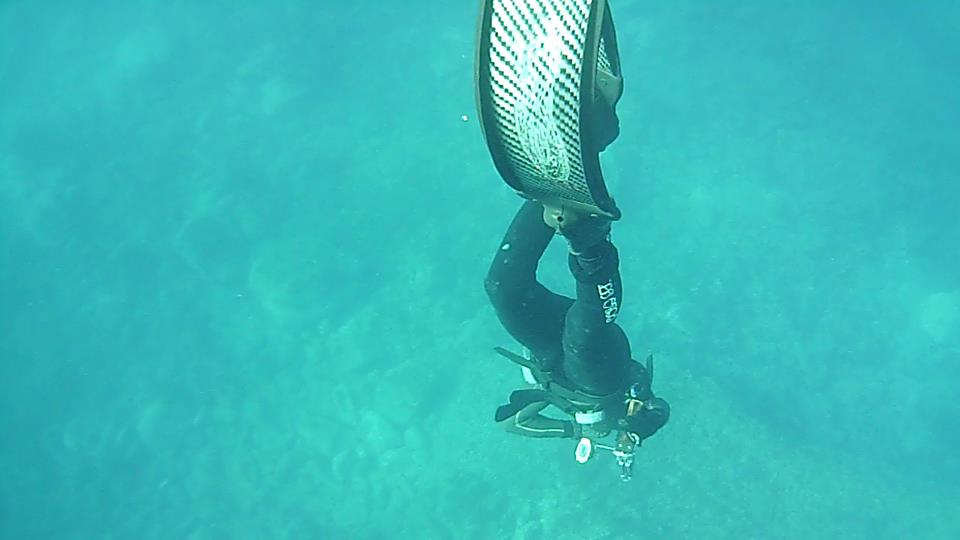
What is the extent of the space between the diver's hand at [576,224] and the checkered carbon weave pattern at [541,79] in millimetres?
261

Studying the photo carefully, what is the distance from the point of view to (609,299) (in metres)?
4.47

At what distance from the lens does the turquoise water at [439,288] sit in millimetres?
15648

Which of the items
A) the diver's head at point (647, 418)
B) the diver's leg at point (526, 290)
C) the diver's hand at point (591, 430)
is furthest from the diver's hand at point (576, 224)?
the diver's hand at point (591, 430)

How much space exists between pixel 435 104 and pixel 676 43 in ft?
21.6

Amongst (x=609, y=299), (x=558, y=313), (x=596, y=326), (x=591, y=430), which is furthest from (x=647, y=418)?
(x=609, y=299)

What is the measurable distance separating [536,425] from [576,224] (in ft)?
11.3

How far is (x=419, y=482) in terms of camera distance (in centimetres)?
1661

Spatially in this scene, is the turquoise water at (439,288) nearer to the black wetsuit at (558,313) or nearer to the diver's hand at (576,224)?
the black wetsuit at (558,313)

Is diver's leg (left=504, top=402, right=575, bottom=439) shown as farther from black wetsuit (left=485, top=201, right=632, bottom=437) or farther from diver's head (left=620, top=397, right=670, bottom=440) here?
black wetsuit (left=485, top=201, right=632, bottom=437)

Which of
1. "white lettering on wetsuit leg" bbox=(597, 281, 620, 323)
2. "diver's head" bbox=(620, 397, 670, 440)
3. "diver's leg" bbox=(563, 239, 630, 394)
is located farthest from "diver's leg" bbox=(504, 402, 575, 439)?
"white lettering on wetsuit leg" bbox=(597, 281, 620, 323)

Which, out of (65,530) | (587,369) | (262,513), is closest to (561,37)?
(587,369)

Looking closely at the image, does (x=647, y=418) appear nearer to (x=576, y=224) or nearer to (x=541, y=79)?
(x=576, y=224)

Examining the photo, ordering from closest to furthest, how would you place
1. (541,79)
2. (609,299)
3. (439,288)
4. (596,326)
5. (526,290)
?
(541,79) → (609,299) → (596,326) → (526,290) → (439,288)

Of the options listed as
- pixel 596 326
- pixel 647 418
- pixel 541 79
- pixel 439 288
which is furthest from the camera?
pixel 439 288
